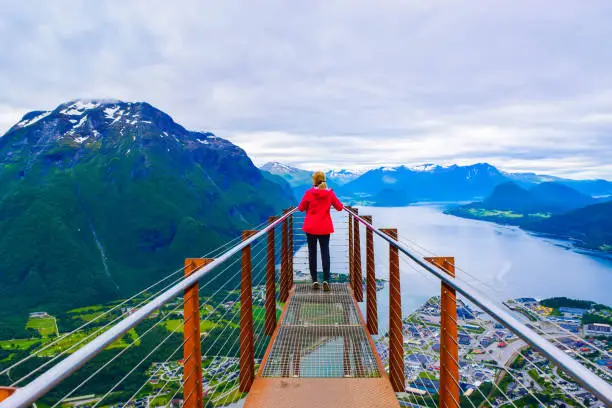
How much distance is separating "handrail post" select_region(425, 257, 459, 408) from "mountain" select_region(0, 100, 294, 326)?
60.0 m

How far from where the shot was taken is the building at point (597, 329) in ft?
75.9

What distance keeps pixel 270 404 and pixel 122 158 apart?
105568mm

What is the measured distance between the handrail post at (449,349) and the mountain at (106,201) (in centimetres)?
6000

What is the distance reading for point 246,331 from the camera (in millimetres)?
2951

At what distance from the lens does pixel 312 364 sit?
3.25 metres

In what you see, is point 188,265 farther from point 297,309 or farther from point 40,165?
point 40,165

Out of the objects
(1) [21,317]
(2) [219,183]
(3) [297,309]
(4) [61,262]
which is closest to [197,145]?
(2) [219,183]

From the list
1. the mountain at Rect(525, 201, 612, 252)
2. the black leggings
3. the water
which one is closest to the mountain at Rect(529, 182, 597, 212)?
the mountain at Rect(525, 201, 612, 252)

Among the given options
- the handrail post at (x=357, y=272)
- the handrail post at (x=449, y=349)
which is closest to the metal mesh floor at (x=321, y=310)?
the handrail post at (x=357, y=272)

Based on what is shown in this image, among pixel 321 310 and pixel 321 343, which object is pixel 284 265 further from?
pixel 321 343

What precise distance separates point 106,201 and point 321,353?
93.2 m

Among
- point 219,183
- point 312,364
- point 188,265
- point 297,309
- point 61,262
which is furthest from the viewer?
point 219,183

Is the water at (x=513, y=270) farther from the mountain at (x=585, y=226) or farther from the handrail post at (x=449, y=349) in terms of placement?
the handrail post at (x=449, y=349)

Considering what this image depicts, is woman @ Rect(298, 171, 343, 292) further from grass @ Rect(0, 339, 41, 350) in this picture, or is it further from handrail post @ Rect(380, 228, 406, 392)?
grass @ Rect(0, 339, 41, 350)
